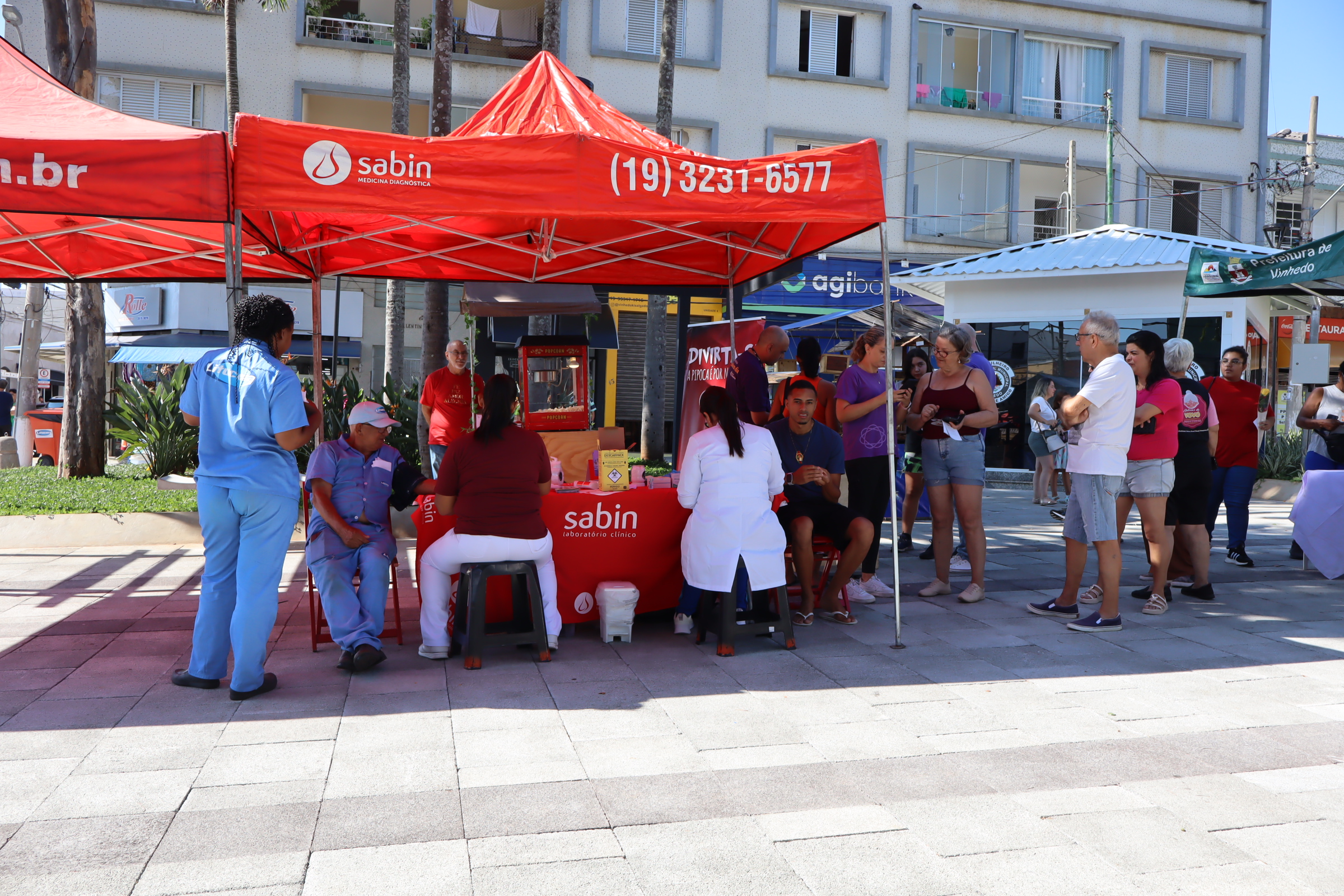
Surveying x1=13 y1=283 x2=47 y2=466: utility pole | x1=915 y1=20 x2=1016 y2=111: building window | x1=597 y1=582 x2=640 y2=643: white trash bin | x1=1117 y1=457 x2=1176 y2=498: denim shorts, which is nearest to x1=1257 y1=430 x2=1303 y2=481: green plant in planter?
x1=1117 y1=457 x2=1176 y2=498: denim shorts

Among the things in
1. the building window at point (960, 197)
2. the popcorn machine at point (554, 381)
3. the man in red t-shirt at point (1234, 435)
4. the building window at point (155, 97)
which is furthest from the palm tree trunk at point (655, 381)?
the building window at point (155, 97)

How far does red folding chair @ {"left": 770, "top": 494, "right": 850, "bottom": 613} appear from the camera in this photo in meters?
5.94

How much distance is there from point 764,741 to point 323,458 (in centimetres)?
264

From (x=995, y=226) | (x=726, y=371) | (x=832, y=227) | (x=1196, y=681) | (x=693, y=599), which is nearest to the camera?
(x=1196, y=681)

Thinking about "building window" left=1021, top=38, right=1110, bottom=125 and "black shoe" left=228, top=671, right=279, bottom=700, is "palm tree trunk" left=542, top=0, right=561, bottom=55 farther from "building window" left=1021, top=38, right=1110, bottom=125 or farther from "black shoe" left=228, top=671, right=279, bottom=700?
"building window" left=1021, top=38, right=1110, bottom=125

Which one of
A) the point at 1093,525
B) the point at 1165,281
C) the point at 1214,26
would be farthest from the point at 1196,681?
the point at 1214,26

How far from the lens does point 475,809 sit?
10.8 feet

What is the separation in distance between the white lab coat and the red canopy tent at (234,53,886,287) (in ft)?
4.03

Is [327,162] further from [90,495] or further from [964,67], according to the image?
[964,67]

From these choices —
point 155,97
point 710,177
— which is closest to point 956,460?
point 710,177

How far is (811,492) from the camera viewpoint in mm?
5980

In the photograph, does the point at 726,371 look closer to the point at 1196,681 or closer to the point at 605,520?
the point at 605,520

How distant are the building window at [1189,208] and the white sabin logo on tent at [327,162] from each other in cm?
2331

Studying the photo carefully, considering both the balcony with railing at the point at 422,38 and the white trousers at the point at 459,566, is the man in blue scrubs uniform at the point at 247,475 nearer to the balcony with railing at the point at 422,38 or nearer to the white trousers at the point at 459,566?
the white trousers at the point at 459,566
